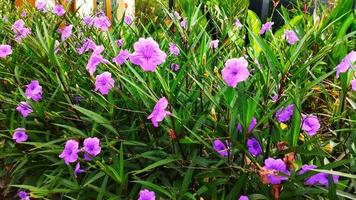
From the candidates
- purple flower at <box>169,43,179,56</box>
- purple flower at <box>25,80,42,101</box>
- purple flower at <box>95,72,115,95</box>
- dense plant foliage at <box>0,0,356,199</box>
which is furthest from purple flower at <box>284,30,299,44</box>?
purple flower at <box>25,80,42,101</box>

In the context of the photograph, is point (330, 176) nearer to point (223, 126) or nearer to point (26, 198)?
point (223, 126)

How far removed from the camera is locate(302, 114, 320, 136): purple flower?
111 centimetres

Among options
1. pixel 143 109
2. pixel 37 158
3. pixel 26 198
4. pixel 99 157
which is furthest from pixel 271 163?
pixel 37 158

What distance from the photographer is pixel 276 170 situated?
3.39 feet

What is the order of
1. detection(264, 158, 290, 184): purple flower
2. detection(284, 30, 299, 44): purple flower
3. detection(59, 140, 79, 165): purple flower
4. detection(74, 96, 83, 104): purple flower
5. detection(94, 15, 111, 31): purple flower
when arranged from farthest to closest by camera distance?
detection(94, 15, 111, 31): purple flower, detection(74, 96, 83, 104): purple flower, detection(284, 30, 299, 44): purple flower, detection(59, 140, 79, 165): purple flower, detection(264, 158, 290, 184): purple flower

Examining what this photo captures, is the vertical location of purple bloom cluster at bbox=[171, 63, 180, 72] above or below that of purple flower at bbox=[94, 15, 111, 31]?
below

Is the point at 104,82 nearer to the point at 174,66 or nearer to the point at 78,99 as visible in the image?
the point at 78,99

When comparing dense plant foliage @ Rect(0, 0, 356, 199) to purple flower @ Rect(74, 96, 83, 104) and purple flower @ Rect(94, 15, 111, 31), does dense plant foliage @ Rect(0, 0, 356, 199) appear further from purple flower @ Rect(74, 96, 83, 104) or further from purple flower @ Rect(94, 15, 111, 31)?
purple flower @ Rect(94, 15, 111, 31)

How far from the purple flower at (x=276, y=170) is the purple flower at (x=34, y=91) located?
2.98 ft

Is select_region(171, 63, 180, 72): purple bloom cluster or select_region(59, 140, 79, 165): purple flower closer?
select_region(59, 140, 79, 165): purple flower

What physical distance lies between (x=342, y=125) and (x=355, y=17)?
103 cm

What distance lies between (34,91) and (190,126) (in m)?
0.62

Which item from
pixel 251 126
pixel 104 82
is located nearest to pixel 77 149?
pixel 104 82

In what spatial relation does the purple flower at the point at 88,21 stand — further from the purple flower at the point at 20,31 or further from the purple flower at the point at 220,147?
the purple flower at the point at 220,147
